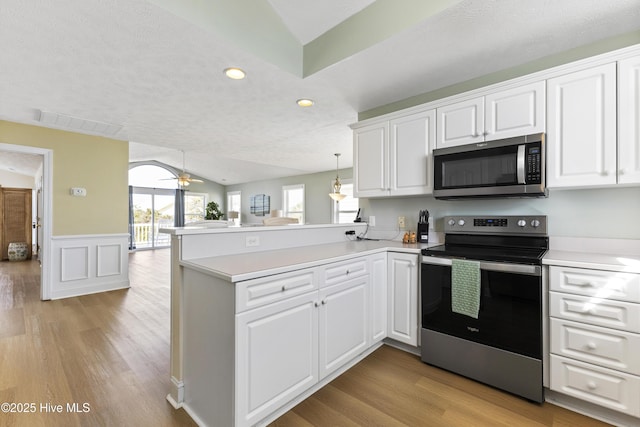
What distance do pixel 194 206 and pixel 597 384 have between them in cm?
1137

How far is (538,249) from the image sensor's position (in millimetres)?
2074

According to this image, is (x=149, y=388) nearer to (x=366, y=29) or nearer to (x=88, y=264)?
(x=366, y=29)

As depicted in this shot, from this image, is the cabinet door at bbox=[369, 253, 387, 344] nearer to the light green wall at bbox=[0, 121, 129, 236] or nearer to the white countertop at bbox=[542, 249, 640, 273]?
the white countertop at bbox=[542, 249, 640, 273]

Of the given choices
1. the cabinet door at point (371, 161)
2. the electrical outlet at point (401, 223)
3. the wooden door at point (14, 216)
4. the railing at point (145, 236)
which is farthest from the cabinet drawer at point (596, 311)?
the wooden door at point (14, 216)

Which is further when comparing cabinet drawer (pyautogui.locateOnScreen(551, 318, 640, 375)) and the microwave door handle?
the microwave door handle

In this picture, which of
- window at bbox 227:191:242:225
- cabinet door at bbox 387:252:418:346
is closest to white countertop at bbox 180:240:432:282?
cabinet door at bbox 387:252:418:346

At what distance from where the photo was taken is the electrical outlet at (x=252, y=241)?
204 cm

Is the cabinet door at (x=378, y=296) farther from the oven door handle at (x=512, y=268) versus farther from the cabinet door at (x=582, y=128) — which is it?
the cabinet door at (x=582, y=128)

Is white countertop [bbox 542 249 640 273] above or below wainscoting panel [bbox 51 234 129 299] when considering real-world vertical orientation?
above

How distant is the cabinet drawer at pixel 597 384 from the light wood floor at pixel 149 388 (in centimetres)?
16

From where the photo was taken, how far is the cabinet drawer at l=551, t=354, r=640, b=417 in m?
1.51

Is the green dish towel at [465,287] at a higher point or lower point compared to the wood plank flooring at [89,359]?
higher

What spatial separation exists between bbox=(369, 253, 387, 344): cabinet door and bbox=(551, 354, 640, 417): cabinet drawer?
111 cm

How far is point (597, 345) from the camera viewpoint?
1581 mm
